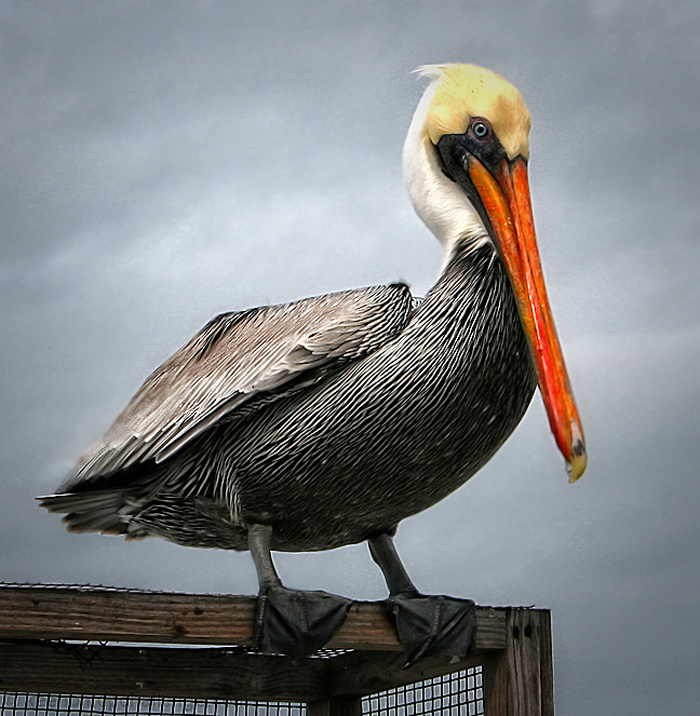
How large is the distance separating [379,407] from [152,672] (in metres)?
0.85

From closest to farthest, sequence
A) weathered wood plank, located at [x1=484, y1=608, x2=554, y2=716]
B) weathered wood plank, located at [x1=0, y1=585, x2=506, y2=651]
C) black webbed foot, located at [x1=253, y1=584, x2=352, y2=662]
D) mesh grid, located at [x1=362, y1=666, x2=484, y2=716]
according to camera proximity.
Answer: weathered wood plank, located at [x1=0, y1=585, x2=506, y2=651]
black webbed foot, located at [x1=253, y1=584, x2=352, y2=662]
weathered wood plank, located at [x1=484, y1=608, x2=554, y2=716]
mesh grid, located at [x1=362, y1=666, x2=484, y2=716]

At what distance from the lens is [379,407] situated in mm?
2219

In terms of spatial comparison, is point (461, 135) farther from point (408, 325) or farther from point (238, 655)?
point (238, 655)

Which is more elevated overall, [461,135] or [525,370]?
[461,135]

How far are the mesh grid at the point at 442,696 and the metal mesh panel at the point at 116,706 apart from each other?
1.06 ft

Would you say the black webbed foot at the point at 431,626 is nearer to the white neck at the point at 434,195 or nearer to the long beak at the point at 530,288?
the long beak at the point at 530,288

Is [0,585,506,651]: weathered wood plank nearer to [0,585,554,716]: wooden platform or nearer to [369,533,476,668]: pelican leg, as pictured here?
[0,585,554,716]: wooden platform

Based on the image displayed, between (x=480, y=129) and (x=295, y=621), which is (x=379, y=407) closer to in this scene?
(x=295, y=621)

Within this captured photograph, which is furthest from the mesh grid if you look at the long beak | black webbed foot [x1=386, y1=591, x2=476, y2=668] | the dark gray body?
the long beak

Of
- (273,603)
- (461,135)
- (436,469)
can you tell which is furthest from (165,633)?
(461,135)

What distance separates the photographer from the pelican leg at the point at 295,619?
7.03 ft

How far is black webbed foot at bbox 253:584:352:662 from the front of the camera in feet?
7.02

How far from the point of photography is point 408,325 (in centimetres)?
234

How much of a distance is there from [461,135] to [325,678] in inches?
55.7
